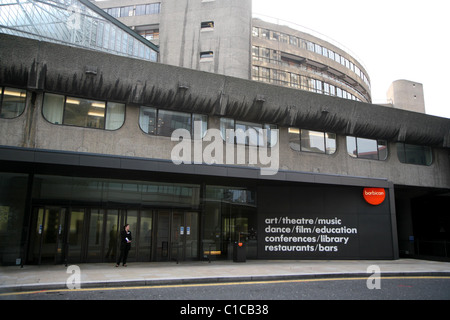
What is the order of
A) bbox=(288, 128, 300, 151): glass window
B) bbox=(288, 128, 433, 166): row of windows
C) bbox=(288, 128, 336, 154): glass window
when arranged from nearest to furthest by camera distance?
bbox=(288, 128, 300, 151): glass window, bbox=(288, 128, 336, 154): glass window, bbox=(288, 128, 433, 166): row of windows

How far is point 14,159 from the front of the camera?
1230 centimetres

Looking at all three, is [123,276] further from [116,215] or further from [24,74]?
[24,74]

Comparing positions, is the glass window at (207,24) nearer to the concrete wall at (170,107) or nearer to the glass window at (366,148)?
the concrete wall at (170,107)

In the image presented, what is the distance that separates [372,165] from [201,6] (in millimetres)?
20277

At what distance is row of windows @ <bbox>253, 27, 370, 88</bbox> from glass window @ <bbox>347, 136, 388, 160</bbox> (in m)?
28.0

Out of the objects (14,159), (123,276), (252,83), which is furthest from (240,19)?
(123,276)

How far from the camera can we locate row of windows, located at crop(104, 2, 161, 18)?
43.3 metres

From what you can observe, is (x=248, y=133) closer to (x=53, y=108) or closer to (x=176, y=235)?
(x=176, y=235)

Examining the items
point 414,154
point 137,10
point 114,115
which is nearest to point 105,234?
point 114,115

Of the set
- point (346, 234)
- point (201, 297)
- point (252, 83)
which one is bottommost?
point (201, 297)

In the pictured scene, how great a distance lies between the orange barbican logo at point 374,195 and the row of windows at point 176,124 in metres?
2.00

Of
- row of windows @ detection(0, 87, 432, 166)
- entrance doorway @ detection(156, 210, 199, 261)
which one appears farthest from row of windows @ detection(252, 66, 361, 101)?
entrance doorway @ detection(156, 210, 199, 261)

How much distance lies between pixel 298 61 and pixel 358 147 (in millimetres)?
29497

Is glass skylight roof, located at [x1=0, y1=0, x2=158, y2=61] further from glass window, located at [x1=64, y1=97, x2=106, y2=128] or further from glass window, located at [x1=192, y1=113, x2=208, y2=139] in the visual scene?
glass window, located at [x1=192, y1=113, x2=208, y2=139]
